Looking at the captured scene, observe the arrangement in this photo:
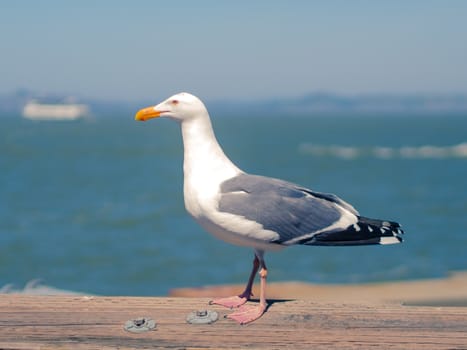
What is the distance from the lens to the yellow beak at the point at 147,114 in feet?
12.6

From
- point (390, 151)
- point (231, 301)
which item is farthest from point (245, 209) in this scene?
point (390, 151)

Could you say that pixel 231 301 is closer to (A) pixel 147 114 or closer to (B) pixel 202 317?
(B) pixel 202 317

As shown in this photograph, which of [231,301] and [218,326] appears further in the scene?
[231,301]

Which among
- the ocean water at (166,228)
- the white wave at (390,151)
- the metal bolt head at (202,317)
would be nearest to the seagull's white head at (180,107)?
the metal bolt head at (202,317)

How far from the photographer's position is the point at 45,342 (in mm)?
3156

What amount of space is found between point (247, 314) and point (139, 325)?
22.4 inches

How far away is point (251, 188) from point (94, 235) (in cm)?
1787

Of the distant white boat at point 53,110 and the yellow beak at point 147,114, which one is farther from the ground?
the distant white boat at point 53,110

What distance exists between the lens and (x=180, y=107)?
3.84 m

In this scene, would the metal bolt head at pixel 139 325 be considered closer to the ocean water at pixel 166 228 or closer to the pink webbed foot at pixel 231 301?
the pink webbed foot at pixel 231 301

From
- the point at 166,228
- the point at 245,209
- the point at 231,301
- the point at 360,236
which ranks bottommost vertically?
the point at 231,301

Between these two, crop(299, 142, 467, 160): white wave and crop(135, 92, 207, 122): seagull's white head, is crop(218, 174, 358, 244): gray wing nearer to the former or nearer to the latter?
crop(135, 92, 207, 122): seagull's white head

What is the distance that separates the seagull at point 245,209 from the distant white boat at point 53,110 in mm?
181760

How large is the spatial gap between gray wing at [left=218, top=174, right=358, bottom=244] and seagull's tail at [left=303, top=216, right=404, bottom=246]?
6cm
